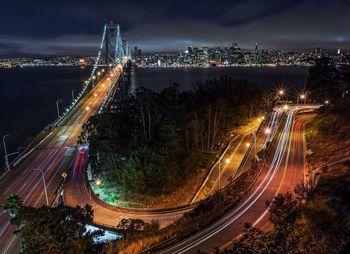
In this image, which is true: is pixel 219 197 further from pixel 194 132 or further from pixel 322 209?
pixel 194 132

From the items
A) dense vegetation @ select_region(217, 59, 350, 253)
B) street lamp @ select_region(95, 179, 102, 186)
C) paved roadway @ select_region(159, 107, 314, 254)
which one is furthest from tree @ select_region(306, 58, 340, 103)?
street lamp @ select_region(95, 179, 102, 186)

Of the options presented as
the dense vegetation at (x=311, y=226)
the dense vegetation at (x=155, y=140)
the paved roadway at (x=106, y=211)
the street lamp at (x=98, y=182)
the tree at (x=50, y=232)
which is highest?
the dense vegetation at (x=311, y=226)

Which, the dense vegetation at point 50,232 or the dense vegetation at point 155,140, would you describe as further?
the dense vegetation at point 155,140

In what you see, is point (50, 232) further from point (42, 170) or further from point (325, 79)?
point (325, 79)

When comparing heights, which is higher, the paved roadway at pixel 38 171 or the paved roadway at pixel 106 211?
the paved roadway at pixel 38 171

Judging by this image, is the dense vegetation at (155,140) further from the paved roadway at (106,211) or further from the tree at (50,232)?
the tree at (50,232)

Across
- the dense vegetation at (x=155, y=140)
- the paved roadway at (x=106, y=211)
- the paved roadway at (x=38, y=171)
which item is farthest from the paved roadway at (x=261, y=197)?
the paved roadway at (x=38, y=171)

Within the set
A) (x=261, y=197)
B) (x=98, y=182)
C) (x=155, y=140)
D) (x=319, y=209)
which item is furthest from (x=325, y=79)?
(x=319, y=209)

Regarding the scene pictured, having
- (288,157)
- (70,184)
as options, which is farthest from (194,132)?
(70,184)

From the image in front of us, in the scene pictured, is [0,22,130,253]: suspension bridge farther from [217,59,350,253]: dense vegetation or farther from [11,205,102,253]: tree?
[217,59,350,253]: dense vegetation
